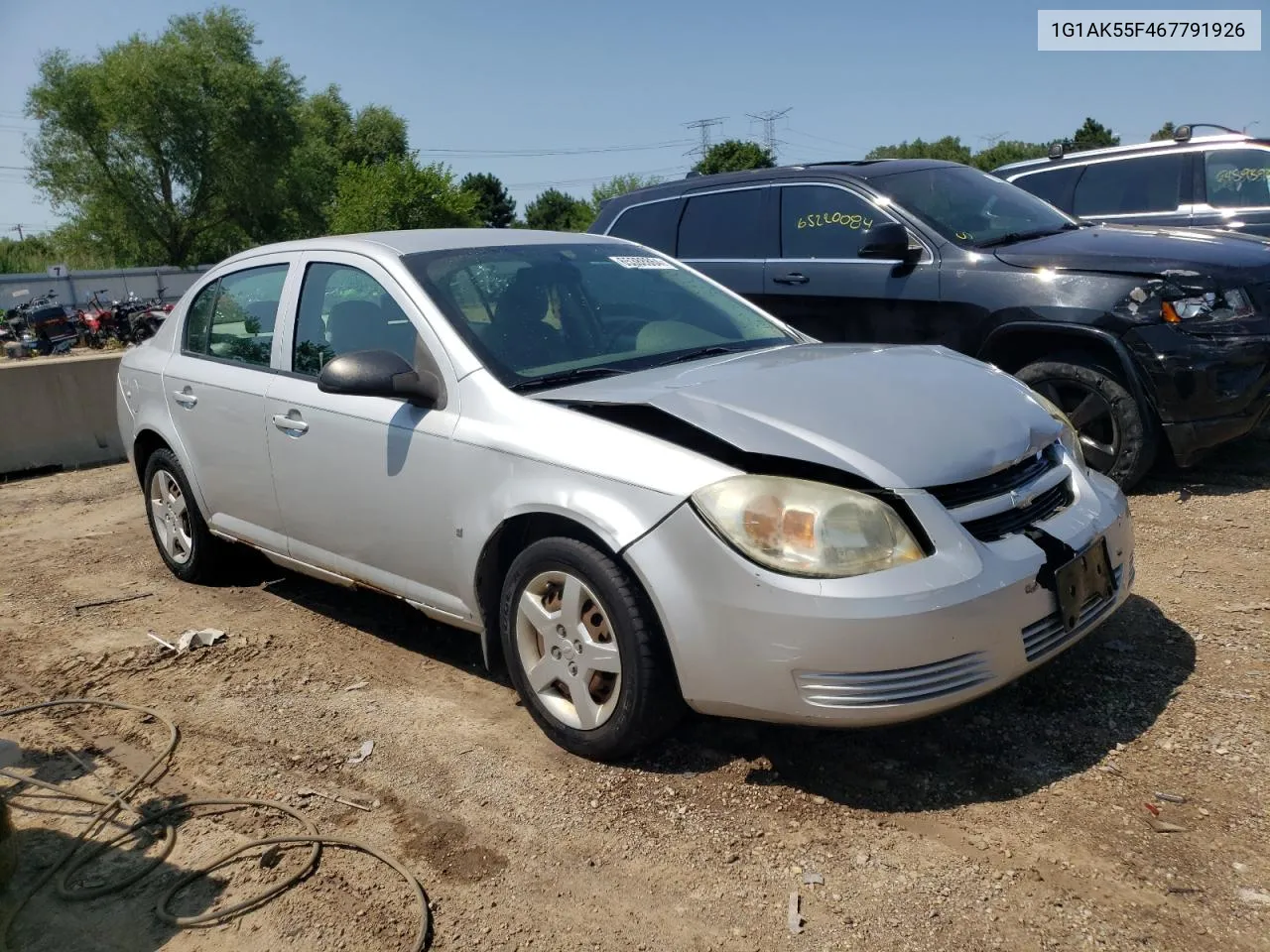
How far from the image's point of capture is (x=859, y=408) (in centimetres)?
316

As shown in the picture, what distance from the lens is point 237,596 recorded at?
5301mm

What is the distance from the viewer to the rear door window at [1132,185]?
8.74 metres

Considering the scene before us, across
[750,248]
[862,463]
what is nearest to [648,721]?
[862,463]

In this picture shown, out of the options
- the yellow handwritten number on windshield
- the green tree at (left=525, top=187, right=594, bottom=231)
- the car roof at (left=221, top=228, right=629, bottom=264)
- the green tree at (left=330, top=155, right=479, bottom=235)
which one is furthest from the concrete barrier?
the green tree at (left=525, top=187, right=594, bottom=231)

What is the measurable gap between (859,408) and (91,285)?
44869 millimetres

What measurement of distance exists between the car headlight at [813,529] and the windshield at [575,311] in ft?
3.40

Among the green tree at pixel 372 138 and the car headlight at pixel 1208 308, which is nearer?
the car headlight at pixel 1208 308

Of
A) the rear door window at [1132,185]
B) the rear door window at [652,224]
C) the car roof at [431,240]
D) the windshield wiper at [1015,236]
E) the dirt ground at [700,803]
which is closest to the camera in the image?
the dirt ground at [700,803]

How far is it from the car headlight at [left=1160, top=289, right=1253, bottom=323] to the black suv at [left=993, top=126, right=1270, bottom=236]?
3.50 meters

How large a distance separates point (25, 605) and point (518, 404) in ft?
11.7

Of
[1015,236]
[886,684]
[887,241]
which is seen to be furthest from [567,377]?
[1015,236]

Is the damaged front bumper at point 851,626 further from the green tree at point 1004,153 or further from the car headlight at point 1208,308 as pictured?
the green tree at point 1004,153

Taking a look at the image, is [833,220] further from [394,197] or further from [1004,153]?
[1004,153]

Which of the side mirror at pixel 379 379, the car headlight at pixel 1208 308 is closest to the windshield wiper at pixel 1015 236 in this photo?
the car headlight at pixel 1208 308
